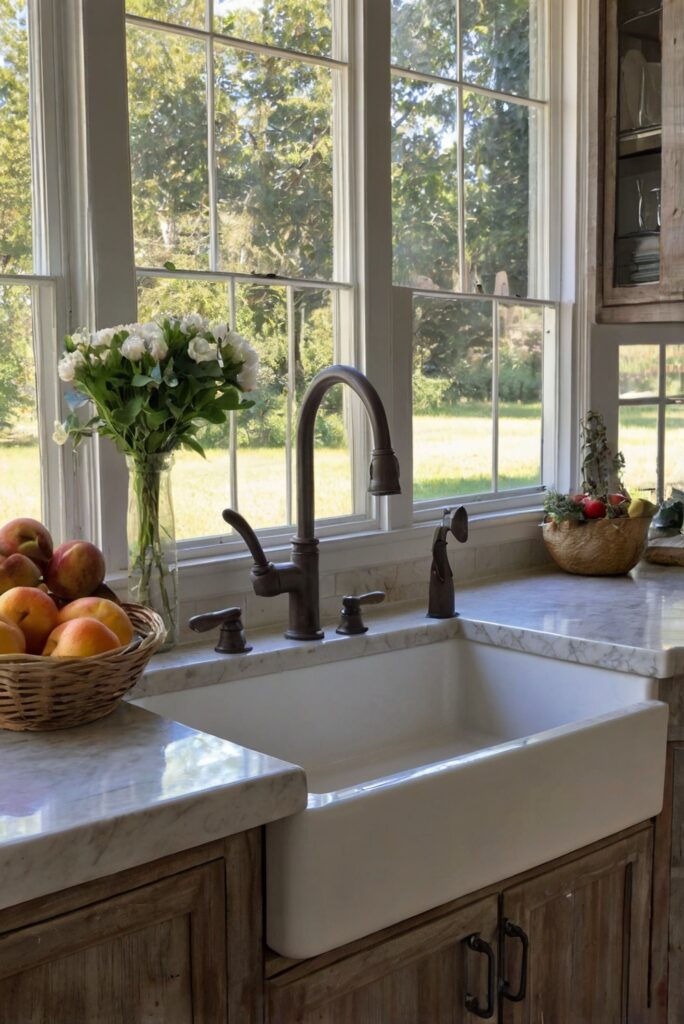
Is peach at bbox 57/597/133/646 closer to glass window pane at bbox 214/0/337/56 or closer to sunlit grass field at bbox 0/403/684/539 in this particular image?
sunlit grass field at bbox 0/403/684/539

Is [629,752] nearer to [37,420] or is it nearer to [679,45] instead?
[37,420]

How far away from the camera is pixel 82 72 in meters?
1.93

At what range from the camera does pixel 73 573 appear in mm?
1649

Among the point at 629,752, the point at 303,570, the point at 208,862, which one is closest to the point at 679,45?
the point at 303,570

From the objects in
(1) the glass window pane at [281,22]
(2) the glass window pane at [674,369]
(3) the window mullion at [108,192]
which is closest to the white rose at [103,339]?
(3) the window mullion at [108,192]

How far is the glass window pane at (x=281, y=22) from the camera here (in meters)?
2.20

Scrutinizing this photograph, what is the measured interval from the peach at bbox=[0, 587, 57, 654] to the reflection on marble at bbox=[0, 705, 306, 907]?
0.13 meters

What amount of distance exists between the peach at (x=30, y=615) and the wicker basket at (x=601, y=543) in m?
1.50

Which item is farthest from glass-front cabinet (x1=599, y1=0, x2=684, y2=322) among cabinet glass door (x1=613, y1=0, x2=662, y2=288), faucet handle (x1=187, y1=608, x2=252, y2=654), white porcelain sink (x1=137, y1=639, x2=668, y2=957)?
faucet handle (x1=187, y1=608, x2=252, y2=654)

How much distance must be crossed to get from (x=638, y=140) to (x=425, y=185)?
0.62m

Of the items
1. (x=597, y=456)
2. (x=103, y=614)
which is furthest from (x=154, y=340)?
(x=597, y=456)

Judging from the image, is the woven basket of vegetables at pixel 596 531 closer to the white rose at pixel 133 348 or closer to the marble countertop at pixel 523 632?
the marble countertop at pixel 523 632

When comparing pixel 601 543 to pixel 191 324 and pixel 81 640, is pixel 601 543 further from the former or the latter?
pixel 81 640

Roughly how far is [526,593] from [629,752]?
0.79 meters
